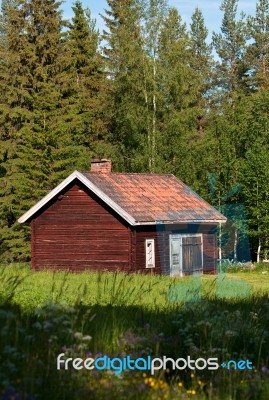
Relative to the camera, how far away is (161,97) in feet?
140

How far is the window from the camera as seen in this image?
30.4 metres

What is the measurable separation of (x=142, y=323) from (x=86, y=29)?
157 feet

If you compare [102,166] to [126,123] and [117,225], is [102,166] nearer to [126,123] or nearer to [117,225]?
[117,225]

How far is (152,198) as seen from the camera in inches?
1243

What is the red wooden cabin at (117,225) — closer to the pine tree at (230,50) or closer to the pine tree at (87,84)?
the pine tree at (87,84)

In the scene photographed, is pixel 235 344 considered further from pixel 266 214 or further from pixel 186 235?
pixel 266 214

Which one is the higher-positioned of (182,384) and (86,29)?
(86,29)

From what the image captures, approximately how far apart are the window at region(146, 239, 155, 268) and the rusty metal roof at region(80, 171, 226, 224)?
1123 mm

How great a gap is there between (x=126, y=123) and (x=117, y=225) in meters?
14.4

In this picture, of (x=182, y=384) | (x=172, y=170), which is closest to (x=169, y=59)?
(x=172, y=170)

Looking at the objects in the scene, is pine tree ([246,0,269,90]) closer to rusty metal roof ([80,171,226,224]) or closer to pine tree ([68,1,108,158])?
pine tree ([68,1,108,158])

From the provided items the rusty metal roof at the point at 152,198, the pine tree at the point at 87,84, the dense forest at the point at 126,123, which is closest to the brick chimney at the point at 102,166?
the rusty metal roof at the point at 152,198

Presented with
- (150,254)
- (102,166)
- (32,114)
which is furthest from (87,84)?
(150,254)

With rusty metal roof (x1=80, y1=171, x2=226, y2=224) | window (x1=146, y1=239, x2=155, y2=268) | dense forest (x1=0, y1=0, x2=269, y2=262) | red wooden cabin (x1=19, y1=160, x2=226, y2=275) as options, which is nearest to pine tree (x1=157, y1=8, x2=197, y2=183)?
dense forest (x1=0, y1=0, x2=269, y2=262)
